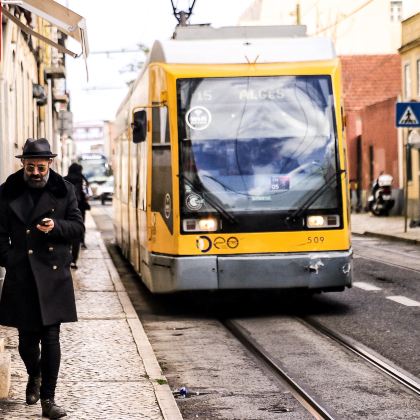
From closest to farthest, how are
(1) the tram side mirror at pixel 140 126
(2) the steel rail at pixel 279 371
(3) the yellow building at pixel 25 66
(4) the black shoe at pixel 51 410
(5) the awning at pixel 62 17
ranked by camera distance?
1. (4) the black shoe at pixel 51 410
2. (2) the steel rail at pixel 279 371
3. (5) the awning at pixel 62 17
4. (3) the yellow building at pixel 25 66
5. (1) the tram side mirror at pixel 140 126

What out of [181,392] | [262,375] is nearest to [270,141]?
[262,375]

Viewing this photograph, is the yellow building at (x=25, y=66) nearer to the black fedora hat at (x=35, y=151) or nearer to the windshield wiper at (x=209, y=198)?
the black fedora hat at (x=35, y=151)

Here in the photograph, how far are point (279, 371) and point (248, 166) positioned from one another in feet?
13.3

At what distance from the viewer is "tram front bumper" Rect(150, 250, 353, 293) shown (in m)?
13.3

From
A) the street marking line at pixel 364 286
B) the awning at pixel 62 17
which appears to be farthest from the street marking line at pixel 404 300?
the awning at pixel 62 17

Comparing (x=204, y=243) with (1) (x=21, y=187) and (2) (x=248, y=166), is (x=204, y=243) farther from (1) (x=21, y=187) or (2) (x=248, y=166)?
(1) (x=21, y=187)

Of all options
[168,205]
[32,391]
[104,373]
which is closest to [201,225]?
[168,205]

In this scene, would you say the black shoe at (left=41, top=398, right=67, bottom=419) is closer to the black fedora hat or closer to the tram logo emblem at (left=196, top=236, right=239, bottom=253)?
the black fedora hat

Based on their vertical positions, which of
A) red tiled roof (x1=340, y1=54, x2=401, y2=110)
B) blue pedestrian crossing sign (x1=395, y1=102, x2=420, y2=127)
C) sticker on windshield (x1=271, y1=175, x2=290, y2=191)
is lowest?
sticker on windshield (x1=271, y1=175, x2=290, y2=191)

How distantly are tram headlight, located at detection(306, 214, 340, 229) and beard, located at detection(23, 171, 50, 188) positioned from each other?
6.19 m

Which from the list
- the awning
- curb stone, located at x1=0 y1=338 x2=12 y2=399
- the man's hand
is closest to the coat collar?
the man's hand

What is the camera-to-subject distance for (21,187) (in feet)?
25.6

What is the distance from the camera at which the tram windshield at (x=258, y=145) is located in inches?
532

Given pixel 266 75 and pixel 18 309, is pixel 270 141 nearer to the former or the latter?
pixel 266 75
